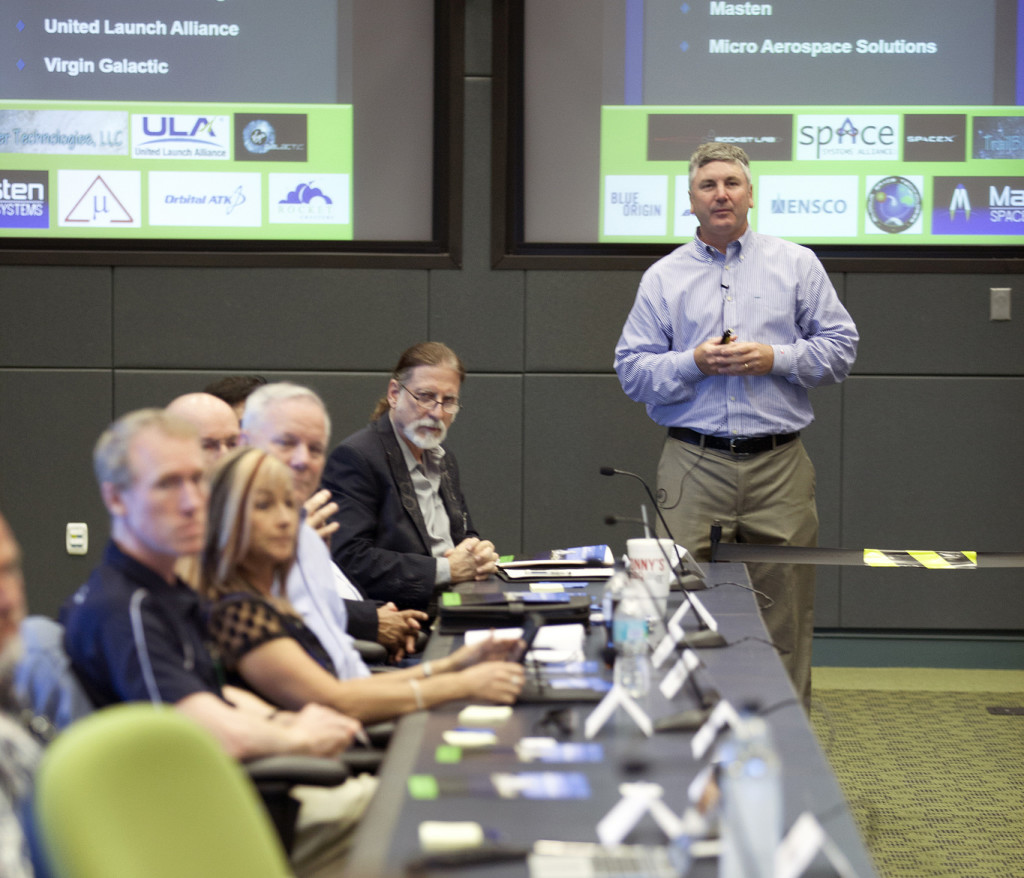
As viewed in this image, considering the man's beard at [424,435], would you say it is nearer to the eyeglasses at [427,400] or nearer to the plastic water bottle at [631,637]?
the eyeglasses at [427,400]

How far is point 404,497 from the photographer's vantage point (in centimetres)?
321

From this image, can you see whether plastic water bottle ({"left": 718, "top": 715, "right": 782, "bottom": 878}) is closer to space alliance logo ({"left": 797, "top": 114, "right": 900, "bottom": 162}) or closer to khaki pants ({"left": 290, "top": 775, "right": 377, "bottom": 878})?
khaki pants ({"left": 290, "top": 775, "right": 377, "bottom": 878})

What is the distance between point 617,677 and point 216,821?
3.41 feet

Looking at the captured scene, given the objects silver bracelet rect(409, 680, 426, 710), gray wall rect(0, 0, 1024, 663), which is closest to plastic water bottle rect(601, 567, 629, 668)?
silver bracelet rect(409, 680, 426, 710)

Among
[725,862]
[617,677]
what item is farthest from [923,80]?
[725,862]

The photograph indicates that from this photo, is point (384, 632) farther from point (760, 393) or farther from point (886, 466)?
point (886, 466)

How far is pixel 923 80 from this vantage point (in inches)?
186

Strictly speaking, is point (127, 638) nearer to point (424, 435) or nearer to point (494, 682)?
point (494, 682)

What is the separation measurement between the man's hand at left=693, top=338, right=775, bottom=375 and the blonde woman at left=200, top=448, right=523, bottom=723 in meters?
1.66

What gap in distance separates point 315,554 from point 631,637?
26.7 inches

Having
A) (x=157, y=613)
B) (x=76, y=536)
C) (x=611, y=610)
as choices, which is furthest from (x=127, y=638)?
(x=76, y=536)

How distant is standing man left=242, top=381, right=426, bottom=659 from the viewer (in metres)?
2.22

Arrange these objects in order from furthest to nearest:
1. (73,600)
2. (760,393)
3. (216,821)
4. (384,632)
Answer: (760,393), (384,632), (73,600), (216,821)

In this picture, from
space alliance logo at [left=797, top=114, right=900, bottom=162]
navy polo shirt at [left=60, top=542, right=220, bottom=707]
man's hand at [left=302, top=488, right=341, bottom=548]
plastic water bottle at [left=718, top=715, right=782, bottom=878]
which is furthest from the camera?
space alliance logo at [left=797, top=114, right=900, bottom=162]
